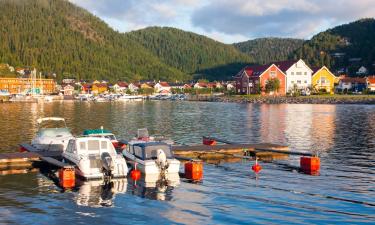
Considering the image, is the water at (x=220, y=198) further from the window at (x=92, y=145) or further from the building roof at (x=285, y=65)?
the building roof at (x=285, y=65)

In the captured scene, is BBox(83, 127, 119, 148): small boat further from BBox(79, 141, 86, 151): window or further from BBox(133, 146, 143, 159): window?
BBox(79, 141, 86, 151): window

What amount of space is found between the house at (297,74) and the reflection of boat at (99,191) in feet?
521

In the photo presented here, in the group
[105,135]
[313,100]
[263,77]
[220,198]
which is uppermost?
[263,77]

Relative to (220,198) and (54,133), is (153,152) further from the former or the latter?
(54,133)

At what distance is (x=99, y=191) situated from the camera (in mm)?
31172

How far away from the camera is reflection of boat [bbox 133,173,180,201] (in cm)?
3010

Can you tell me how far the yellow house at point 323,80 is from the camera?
190 metres

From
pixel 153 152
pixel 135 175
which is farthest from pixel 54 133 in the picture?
pixel 135 175

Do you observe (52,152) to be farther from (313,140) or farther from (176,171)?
(313,140)

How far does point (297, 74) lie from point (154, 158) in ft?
518

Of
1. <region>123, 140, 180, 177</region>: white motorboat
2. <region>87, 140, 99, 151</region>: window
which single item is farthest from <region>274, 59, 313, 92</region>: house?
<region>87, 140, 99, 151</region>: window

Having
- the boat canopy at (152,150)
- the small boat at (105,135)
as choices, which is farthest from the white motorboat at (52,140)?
the boat canopy at (152,150)

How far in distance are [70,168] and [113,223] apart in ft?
31.7

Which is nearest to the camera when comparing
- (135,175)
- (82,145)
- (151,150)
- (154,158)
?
(135,175)
